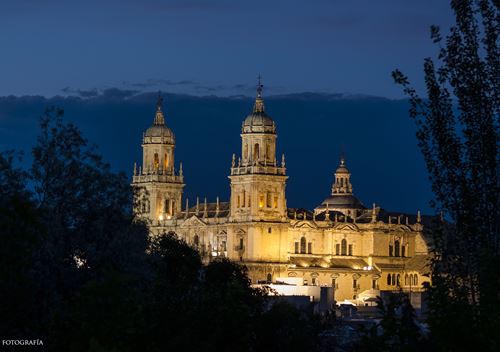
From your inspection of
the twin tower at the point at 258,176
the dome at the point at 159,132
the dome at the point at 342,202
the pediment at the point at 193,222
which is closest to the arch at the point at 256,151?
the twin tower at the point at 258,176

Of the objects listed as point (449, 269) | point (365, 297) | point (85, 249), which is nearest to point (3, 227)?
point (85, 249)

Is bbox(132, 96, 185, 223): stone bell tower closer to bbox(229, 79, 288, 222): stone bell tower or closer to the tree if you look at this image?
bbox(229, 79, 288, 222): stone bell tower

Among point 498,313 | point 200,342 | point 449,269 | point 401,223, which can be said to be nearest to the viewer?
point 498,313

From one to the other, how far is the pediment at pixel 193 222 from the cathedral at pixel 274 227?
41mm

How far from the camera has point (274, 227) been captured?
432 ft

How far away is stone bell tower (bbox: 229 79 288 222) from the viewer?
13100 centimetres

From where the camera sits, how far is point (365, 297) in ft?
430

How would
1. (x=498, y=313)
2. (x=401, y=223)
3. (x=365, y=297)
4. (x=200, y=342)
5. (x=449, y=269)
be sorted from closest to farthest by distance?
(x=498, y=313) → (x=449, y=269) → (x=200, y=342) → (x=365, y=297) → (x=401, y=223)

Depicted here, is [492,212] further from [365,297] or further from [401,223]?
[401,223]

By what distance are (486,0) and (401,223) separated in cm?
10629

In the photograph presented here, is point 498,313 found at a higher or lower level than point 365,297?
lower

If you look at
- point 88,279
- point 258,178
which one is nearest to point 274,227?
point 258,178

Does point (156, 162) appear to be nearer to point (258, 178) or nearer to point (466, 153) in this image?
point (258, 178)

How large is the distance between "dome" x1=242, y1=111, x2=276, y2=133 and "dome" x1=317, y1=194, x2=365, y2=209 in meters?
16.8
